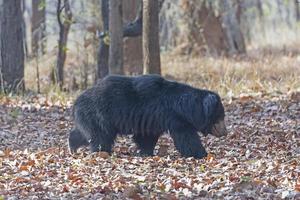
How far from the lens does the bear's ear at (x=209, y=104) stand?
900 cm

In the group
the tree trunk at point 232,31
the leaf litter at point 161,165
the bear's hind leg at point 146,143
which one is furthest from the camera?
the tree trunk at point 232,31

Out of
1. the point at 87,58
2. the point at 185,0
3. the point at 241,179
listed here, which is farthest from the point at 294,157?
the point at 185,0

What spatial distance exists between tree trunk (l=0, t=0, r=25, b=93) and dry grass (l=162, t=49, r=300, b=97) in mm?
3671

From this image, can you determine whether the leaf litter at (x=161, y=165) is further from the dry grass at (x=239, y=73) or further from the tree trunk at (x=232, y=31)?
the tree trunk at (x=232, y=31)

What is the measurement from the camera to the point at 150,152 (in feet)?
30.3

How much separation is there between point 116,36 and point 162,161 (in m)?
5.67

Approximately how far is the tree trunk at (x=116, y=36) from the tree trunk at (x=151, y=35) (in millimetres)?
1060

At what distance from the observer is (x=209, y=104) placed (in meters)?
9.01

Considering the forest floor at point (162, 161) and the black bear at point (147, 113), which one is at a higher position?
the black bear at point (147, 113)

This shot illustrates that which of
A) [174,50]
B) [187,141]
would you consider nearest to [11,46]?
[187,141]

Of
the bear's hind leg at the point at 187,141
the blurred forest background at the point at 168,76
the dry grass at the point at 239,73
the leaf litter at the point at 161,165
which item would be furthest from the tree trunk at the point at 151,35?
the bear's hind leg at the point at 187,141

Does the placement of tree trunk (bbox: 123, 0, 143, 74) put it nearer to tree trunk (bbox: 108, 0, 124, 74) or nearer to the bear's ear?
tree trunk (bbox: 108, 0, 124, 74)

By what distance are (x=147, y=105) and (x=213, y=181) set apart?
6.79ft

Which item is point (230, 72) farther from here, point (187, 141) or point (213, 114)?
point (187, 141)
